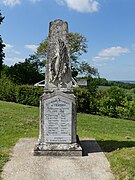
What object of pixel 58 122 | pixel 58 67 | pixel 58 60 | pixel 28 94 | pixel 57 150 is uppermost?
pixel 58 60

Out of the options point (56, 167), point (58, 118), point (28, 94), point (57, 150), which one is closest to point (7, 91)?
point (28, 94)

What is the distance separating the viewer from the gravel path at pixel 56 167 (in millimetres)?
5363

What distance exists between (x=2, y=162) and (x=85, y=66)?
30.1 meters

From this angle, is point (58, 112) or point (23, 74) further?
point (23, 74)

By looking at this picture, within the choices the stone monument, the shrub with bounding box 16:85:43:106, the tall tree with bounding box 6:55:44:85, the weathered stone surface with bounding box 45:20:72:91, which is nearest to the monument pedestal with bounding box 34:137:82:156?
the stone monument

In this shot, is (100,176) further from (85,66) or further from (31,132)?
(85,66)

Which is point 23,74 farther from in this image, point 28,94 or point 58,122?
point 58,122

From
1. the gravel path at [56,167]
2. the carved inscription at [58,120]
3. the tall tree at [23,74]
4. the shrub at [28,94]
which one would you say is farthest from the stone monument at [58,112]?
the tall tree at [23,74]

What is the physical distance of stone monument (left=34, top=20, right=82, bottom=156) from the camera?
6711 mm

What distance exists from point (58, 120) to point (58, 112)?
7.3 inches

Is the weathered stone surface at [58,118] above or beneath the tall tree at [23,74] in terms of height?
beneath

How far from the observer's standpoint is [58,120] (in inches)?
267

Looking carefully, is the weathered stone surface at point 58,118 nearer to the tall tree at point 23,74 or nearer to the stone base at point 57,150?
the stone base at point 57,150

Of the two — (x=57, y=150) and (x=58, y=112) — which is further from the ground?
(x=58, y=112)
